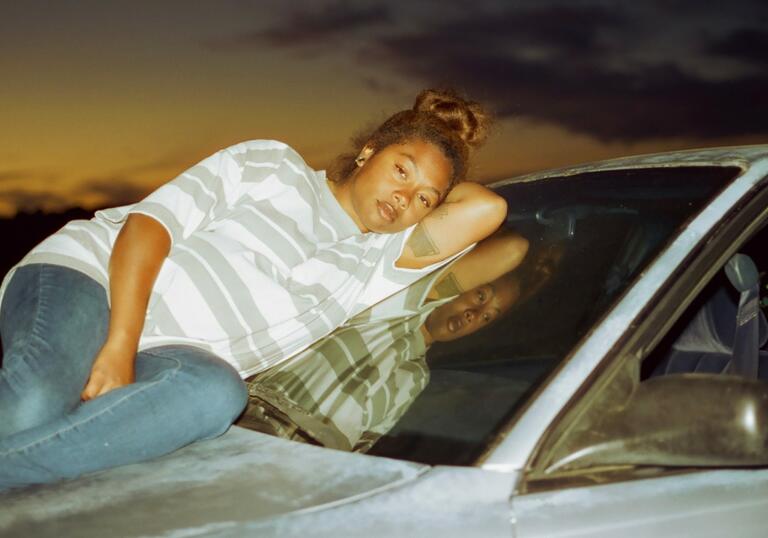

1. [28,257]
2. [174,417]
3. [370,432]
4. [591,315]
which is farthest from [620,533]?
[28,257]

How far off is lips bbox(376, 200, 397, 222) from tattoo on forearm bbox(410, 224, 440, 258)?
10cm

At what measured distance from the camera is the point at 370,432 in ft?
5.02

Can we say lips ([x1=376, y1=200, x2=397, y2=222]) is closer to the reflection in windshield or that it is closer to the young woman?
the young woman

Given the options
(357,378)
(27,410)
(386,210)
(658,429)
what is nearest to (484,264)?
(386,210)

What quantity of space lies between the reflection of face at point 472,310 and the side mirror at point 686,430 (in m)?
0.61

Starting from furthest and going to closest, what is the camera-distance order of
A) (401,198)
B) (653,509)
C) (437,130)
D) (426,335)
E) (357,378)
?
(437,130) → (401,198) → (426,335) → (357,378) → (653,509)

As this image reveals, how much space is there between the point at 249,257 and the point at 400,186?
0.48 meters

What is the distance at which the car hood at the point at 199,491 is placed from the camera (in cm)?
117

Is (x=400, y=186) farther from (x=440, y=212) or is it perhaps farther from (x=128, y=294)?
(x=128, y=294)

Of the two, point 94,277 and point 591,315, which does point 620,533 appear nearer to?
point 591,315

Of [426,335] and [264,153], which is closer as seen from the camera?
[426,335]

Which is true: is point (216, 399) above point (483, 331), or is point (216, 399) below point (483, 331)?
below

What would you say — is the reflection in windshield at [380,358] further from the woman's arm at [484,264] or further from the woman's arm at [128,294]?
the woman's arm at [128,294]

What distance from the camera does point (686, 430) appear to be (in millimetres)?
1177
